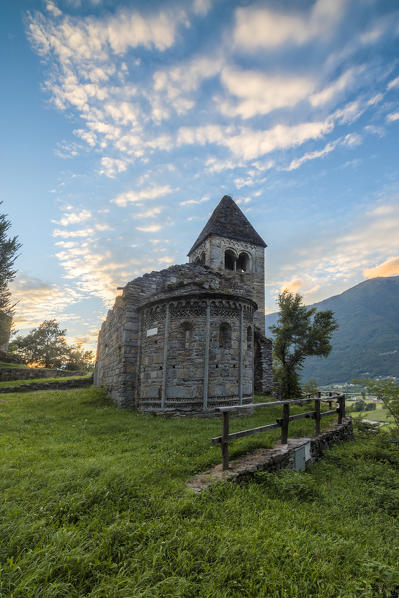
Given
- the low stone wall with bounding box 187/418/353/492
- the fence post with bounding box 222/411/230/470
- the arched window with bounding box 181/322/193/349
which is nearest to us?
the low stone wall with bounding box 187/418/353/492

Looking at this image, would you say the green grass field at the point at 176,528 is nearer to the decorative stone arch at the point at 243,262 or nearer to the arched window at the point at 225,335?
the arched window at the point at 225,335

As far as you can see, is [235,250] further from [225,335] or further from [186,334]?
[186,334]

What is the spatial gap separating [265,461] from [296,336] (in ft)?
65.9

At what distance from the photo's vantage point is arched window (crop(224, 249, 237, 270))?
2881cm

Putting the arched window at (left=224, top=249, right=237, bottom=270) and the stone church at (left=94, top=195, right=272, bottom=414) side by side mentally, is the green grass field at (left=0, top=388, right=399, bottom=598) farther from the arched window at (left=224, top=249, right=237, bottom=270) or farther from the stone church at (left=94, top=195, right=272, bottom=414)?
the arched window at (left=224, top=249, right=237, bottom=270)

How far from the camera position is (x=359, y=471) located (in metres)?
7.70

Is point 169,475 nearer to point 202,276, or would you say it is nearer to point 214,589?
point 214,589

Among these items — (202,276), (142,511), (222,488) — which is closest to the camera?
(142,511)

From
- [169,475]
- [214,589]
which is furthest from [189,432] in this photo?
[214,589]

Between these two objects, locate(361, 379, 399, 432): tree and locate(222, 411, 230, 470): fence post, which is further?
locate(361, 379, 399, 432): tree

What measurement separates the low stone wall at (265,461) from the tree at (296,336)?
46.3 feet

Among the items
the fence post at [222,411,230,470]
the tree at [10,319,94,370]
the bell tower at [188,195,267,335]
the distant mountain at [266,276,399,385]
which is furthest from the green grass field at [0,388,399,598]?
the distant mountain at [266,276,399,385]

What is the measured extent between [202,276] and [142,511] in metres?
13.1

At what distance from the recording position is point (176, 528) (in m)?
3.51
